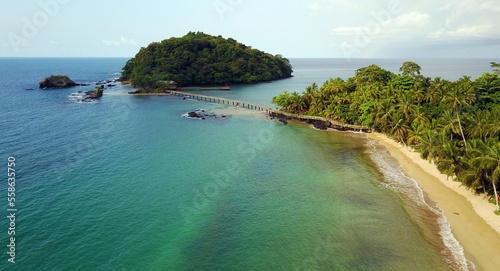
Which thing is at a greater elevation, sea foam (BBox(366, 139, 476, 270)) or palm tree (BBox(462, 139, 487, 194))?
palm tree (BBox(462, 139, 487, 194))

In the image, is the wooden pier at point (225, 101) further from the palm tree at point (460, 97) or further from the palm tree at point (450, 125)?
the palm tree at point (450, 125)

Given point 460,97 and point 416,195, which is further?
point 460,97

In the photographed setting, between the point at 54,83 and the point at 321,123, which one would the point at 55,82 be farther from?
the point at 321,123

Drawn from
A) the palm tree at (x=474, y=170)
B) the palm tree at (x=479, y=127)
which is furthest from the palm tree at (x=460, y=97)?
the palm tree at (x=474, y=170)

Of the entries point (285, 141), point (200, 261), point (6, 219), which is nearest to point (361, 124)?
point (285, 141)

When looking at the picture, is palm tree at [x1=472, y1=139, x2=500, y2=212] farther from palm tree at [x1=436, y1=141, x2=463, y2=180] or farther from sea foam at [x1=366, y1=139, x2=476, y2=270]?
sea foam at [x1=366, y1=139, x2=476, y2=270]

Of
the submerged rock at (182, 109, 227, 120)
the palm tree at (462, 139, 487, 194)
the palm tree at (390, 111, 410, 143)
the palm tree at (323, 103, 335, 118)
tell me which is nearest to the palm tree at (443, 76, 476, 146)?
the palm tree at (390, 111, 410, 143)

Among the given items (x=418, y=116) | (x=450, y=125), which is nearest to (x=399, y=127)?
(x=418, y=116)
